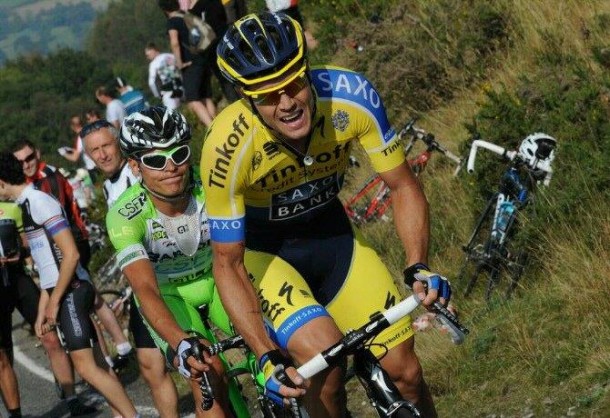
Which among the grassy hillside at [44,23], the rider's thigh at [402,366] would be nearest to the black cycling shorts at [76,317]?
the rider's thigh at [402,366]

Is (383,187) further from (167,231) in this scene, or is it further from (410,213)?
(410,213)

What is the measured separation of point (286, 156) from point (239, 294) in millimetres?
677

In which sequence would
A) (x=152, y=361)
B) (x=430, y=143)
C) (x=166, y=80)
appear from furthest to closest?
(x=166, y=80) → (x=430, y=143) → (x=152, y=361)

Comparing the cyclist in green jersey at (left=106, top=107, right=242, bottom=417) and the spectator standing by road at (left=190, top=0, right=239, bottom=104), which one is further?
the spectator standing by road at (left=190, top=0, right=239, bottom=104)

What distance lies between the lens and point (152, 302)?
5.55m

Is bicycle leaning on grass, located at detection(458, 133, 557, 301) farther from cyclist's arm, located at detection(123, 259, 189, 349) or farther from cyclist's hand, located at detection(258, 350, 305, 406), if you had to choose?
cyclist's hand, located at detection(258, 350, 305, 406)

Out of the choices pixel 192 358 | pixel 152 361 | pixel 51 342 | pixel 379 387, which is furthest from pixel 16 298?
pixel 379 387

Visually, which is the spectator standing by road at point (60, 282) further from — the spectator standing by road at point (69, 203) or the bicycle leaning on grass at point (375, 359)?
the bicycle leaning on grass at point (375, 359)

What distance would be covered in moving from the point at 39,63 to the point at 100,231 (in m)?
89.8

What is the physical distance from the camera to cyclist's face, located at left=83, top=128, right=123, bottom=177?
8.57 m

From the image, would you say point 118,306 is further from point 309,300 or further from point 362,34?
point 309,300

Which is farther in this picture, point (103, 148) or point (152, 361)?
point (103, 148)

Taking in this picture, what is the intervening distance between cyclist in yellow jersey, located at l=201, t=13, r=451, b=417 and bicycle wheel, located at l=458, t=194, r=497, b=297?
346cm

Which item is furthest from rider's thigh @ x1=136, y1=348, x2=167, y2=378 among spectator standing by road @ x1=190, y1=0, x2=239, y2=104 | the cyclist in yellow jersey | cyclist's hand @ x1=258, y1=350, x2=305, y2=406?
spectator standing by road @ x1=190, y1=0, x2=239, y2=104
